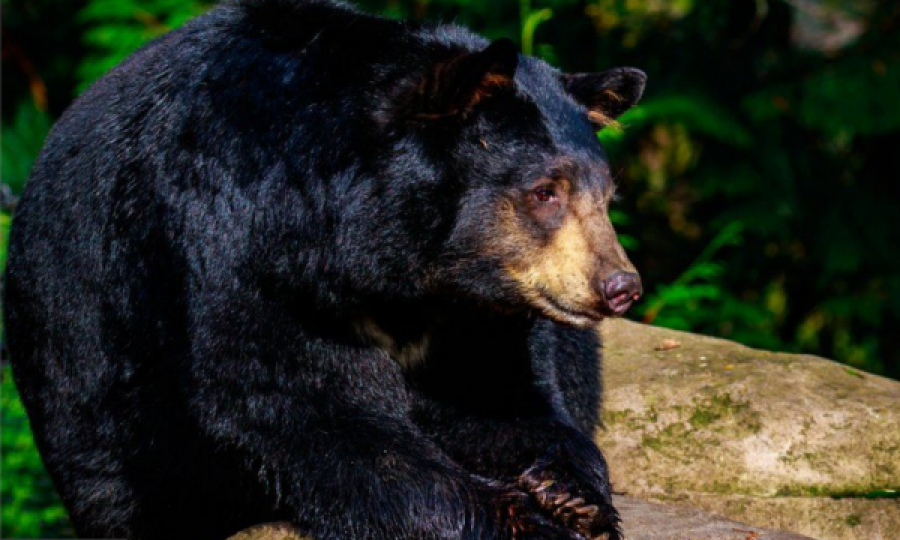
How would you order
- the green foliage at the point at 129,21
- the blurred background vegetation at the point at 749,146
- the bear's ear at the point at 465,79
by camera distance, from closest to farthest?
the bear's ear at the point at 465,79, the blurred background vegetation at the point at 749,146, the green foliage at the point at 129,21

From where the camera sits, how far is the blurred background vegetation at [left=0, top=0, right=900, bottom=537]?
7.89 m

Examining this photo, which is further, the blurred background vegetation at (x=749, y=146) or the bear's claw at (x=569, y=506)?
the blurred background vegetation at (x=749, y=146)

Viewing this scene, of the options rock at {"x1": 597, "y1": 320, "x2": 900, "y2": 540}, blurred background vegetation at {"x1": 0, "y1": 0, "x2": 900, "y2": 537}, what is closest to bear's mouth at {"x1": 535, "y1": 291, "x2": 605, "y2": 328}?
rock at {"x1": 597, "y1": 320, "x2": 900, "y2": 540}

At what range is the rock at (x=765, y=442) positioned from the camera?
457 cm

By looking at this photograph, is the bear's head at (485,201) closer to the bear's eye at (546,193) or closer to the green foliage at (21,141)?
the bear's eye at (546,193)

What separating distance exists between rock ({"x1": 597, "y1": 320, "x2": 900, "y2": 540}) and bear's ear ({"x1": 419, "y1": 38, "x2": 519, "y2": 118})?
69.2 inches

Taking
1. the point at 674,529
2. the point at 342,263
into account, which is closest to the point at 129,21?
the point at 342,263

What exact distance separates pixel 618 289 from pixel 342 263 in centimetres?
84

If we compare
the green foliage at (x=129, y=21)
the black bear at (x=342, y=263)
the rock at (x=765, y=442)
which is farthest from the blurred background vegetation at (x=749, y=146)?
the black bear at (x=342, y=263)

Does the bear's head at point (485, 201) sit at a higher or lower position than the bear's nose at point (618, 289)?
higher

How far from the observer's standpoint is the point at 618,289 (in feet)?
11.8

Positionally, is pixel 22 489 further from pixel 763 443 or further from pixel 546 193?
pixel 546 193

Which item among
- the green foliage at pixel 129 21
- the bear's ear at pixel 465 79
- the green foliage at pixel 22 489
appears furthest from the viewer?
the green foliage at pixel 129 21

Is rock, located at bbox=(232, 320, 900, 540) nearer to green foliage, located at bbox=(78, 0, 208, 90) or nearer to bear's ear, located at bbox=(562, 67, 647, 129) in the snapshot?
bear's ear, located at bbox=(562, 67, 647, 129)
